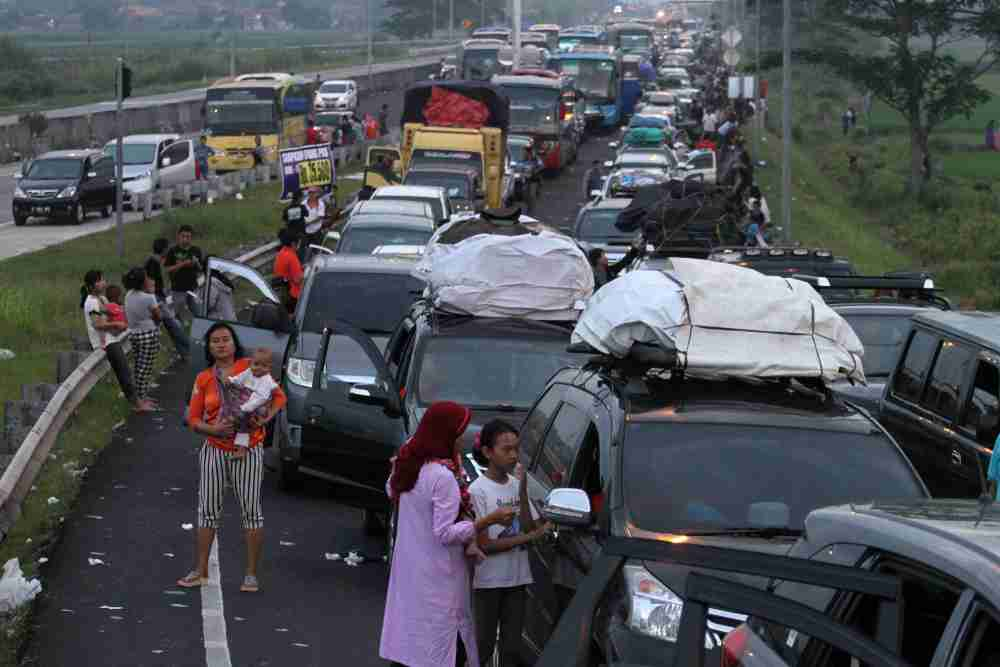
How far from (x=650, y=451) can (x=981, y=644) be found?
4.17m

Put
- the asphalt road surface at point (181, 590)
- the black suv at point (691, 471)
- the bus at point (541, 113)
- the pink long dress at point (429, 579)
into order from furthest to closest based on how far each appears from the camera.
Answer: the bus at point (541, 113)
the asphalt road surface at point (181, 590)
the pink long dress at point (429, 579)
the black suv at point (691, 471)

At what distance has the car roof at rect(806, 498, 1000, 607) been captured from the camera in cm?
389

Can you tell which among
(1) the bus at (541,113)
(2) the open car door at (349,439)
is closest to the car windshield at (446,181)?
(1) the bus at (541,113)

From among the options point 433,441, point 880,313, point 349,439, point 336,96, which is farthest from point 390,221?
point 336,96

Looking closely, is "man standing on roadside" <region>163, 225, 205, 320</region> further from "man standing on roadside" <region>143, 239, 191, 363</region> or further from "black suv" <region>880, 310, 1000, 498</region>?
"black suv" <region>880, 310, 1000, 498</region>

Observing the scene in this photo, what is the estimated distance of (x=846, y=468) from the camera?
799cm

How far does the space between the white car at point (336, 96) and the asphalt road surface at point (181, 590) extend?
2530 inches

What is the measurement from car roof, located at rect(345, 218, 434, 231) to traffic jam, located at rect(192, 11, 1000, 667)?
6.08m

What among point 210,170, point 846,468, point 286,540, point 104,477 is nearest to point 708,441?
point 846,468

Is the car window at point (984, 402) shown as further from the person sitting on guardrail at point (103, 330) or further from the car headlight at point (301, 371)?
the person sitting on guardrail at point (103, 330)

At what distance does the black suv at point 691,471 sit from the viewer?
7.61 meters

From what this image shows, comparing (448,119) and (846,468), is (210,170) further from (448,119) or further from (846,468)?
(846,468)

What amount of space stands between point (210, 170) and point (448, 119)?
10.7m

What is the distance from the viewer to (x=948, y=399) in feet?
39.5
